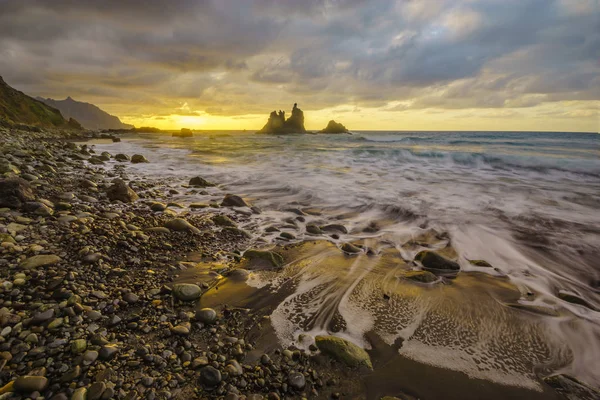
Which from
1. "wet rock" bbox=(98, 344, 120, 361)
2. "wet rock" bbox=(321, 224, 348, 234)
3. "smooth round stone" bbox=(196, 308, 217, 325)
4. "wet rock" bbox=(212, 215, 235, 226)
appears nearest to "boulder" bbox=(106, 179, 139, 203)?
"wet rock" bbox=(212, 215, 235, 226)

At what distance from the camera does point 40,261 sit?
288 centimetres

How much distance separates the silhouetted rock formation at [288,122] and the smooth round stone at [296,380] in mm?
114471

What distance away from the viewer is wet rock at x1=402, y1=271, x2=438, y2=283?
3771 mm

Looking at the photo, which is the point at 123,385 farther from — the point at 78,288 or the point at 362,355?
the point at 362,355

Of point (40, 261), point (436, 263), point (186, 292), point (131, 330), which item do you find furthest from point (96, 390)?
point (436, 263)

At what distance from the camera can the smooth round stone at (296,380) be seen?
6.69 feet

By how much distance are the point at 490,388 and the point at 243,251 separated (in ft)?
11.4

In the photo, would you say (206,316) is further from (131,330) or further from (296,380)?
(296,380)

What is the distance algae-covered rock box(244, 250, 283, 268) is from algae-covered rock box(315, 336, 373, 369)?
1.68 m

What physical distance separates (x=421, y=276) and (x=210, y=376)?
3072 mm

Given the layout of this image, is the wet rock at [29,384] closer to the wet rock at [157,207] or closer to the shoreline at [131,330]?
the shoreline at [131,330]

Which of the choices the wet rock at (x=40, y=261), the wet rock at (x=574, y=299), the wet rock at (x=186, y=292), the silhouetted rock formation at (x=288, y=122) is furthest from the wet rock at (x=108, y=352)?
the silhouetted rock formation at (x=288, y=122)

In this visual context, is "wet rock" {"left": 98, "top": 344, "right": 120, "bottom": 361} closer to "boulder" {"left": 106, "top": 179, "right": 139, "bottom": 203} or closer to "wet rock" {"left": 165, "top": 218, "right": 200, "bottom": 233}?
"wet rock" {"left": 165, "top": 218, "right": 200, "bottom": 233}

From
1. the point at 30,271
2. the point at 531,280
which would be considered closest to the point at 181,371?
the point at 30,271
